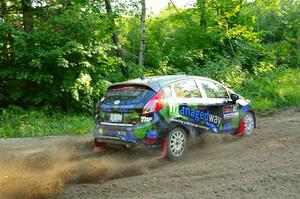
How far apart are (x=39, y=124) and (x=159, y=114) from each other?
5.18 m

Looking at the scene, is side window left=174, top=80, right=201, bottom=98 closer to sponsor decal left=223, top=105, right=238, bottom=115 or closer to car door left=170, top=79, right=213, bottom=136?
car door left=170, top=79, right=213, bottom=136

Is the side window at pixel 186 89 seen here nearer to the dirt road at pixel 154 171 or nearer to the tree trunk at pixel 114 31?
the dirt road at pixel 154 171

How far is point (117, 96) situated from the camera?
24.4 feet

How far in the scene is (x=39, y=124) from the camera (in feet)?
36.1

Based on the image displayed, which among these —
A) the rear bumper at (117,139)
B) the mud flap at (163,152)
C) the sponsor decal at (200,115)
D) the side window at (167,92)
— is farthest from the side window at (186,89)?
the rear bumper at (117,139)

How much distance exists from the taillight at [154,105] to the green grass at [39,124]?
12.8 ft

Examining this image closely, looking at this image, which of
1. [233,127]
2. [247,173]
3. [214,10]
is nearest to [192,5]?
[214,10]

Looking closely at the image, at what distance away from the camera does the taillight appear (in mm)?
6938

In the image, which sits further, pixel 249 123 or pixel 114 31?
pixel 114 31

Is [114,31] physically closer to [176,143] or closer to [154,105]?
[154,105]

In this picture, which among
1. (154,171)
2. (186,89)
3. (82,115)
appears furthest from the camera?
(82,115)

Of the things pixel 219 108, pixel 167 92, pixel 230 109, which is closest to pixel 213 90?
pixel 219 108

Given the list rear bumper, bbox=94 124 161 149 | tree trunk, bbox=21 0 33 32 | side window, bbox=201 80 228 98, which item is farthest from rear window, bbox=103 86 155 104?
tree trunk, bbox=21 0 33 32

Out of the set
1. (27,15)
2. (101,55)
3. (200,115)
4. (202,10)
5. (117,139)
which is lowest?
(117,139)
